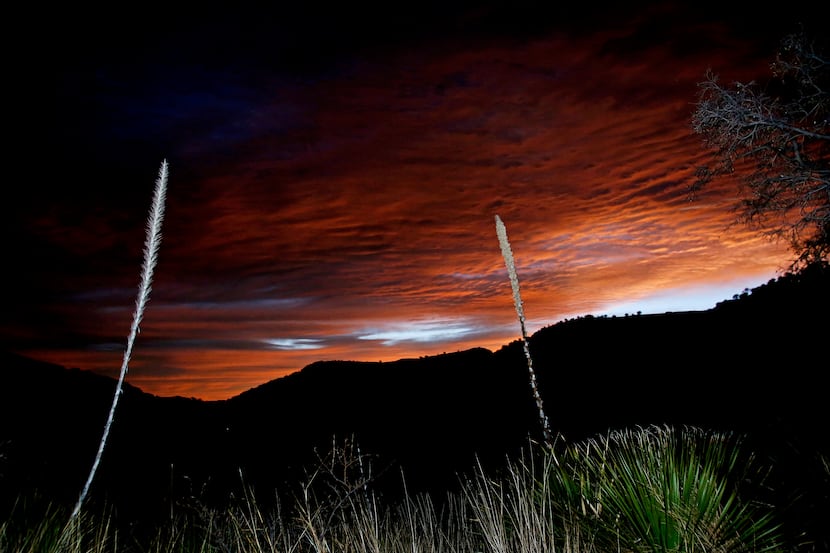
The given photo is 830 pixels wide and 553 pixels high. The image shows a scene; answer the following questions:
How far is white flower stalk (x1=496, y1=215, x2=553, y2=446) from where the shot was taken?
2629 mm

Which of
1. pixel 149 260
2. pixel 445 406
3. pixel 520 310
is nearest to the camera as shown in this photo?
pixel 149 260

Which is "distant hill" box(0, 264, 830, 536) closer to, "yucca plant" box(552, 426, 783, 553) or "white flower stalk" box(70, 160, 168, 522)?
"yucca plant" box(552, 426, 783, 553)

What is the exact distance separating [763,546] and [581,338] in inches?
1573

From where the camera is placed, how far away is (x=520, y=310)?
9.09 ft

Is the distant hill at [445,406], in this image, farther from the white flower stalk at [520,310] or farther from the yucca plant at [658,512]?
the white flower stalk at [520,310]

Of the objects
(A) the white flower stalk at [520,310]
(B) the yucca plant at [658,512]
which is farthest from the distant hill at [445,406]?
(A) the white flower stalk at [520,310]

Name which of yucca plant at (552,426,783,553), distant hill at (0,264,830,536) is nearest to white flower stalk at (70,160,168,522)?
yucca plant at (552,426,783,553)

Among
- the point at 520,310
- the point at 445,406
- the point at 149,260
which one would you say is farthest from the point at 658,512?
the point at 445,406

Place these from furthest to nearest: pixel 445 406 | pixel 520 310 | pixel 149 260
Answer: pixel 445 406 < pixel 520 310 < pixel 149 260

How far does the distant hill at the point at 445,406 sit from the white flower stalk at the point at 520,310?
9.14 feet

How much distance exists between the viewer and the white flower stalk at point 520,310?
8.63 feet

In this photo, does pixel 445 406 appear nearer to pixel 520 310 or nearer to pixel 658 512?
pixel 658 512

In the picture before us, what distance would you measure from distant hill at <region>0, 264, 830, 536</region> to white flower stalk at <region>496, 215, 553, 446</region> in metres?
2.79

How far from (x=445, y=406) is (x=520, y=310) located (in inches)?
1781
